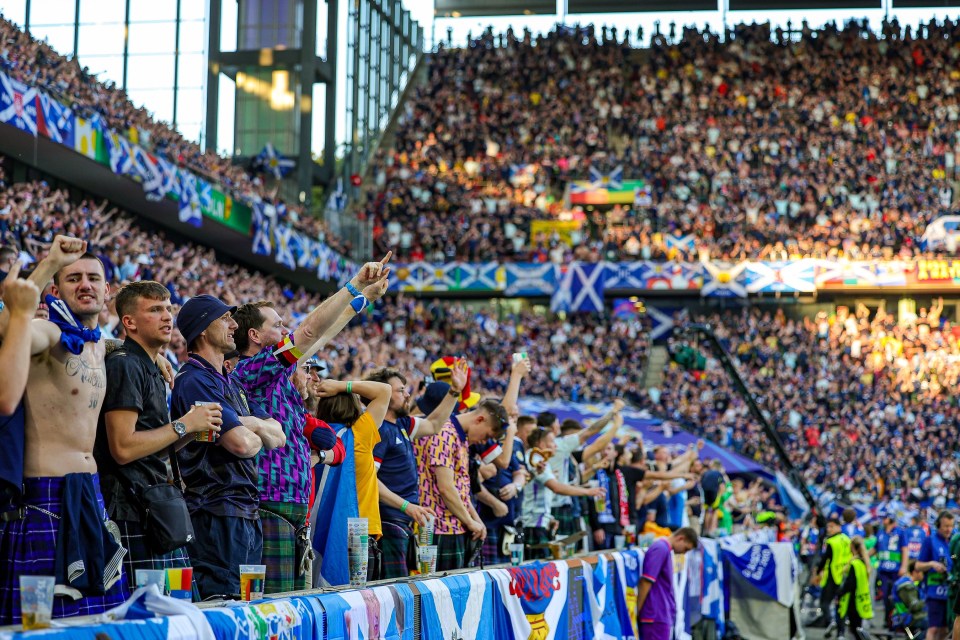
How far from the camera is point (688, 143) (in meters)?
42.1

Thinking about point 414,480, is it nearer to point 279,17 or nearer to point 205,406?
point 205,406

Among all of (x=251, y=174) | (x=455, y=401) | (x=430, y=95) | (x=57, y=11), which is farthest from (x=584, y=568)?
(x=430, y=95)

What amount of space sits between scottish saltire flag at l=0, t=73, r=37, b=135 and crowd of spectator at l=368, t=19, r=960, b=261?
773 inches

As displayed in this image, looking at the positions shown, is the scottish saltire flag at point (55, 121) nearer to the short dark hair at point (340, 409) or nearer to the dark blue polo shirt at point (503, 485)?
the dark blue polo shirt at point (503, 485)

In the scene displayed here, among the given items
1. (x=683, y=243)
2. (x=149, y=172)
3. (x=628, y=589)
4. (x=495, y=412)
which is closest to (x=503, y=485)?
(x=495, y=412)

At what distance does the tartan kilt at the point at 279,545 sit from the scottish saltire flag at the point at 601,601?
11.2ft

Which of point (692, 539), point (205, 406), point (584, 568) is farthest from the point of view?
point (692, 539)

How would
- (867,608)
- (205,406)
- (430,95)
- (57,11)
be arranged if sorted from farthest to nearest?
1. (430,95)
2. (57,11)
3. (867,608)
4. (205,406)

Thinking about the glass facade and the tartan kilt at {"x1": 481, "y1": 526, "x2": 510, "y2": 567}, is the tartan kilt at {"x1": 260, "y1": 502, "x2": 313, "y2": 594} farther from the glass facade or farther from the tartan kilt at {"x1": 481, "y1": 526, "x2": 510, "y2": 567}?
the glass facade

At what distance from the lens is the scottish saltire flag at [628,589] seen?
32.8 feet

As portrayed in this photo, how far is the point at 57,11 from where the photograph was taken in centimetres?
3062

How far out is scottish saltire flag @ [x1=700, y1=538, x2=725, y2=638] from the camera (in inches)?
523

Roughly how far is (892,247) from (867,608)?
76.0ft

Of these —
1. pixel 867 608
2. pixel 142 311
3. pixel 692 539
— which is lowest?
pixel 867 608
